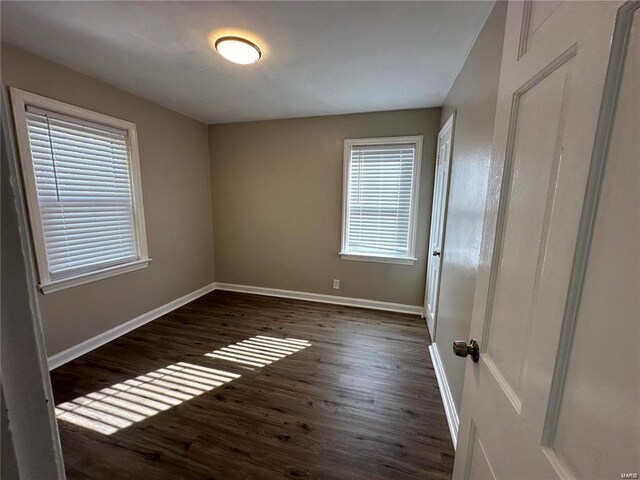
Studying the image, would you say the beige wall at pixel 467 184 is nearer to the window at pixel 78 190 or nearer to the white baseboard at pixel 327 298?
the white baseboard at pixel 327 298

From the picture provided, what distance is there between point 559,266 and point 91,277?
10.3 feet

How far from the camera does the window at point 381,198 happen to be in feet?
10.2

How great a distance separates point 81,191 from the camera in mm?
2293

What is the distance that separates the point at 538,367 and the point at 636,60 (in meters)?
0.54

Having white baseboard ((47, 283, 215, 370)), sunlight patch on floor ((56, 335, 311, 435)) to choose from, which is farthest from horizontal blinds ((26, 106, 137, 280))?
sunlight patch on floor ((56, 335, 311, 435))

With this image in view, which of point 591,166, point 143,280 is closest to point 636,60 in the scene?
point 591,166

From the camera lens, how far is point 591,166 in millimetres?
444

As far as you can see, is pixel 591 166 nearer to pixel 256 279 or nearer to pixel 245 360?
pixel 245 360

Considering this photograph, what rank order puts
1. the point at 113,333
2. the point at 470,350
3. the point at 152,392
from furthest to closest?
the point at 113,333
the point at 152,392
the point at 470,350

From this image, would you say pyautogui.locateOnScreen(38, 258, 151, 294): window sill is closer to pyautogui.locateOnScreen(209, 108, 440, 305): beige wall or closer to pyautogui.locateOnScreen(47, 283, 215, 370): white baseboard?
pyautogui.locateOnScreen(47, 283, 215, 370): white baseboard

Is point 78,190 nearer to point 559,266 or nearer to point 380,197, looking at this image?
point 380,197

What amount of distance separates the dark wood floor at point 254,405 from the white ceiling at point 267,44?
2364mm

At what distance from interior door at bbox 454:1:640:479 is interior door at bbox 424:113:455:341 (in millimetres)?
1640

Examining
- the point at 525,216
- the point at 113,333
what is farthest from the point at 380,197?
the point at 113,333
